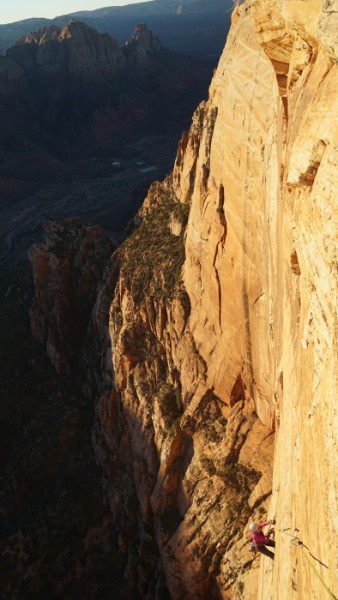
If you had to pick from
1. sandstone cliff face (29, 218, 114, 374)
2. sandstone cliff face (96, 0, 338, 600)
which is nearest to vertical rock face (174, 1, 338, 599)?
sandstone cliff face (96, 0, 338, 600)

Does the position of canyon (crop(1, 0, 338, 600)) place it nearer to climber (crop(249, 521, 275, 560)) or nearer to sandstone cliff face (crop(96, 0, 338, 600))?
sandstone cliff face (crop(96, 0, 338, 600))

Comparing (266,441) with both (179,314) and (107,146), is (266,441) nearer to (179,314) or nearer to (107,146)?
(179,314)

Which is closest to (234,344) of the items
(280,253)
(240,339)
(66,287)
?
(240,339)

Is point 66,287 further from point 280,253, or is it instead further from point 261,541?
point 261,541

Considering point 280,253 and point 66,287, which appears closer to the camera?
point 280,253

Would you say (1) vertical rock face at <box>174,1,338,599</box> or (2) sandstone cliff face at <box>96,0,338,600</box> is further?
(2) sandstone cliff face at <box>96,0,338,600</box>

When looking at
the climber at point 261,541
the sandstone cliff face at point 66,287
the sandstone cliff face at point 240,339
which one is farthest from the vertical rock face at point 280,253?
the sandstone cliff face at point 66,287
